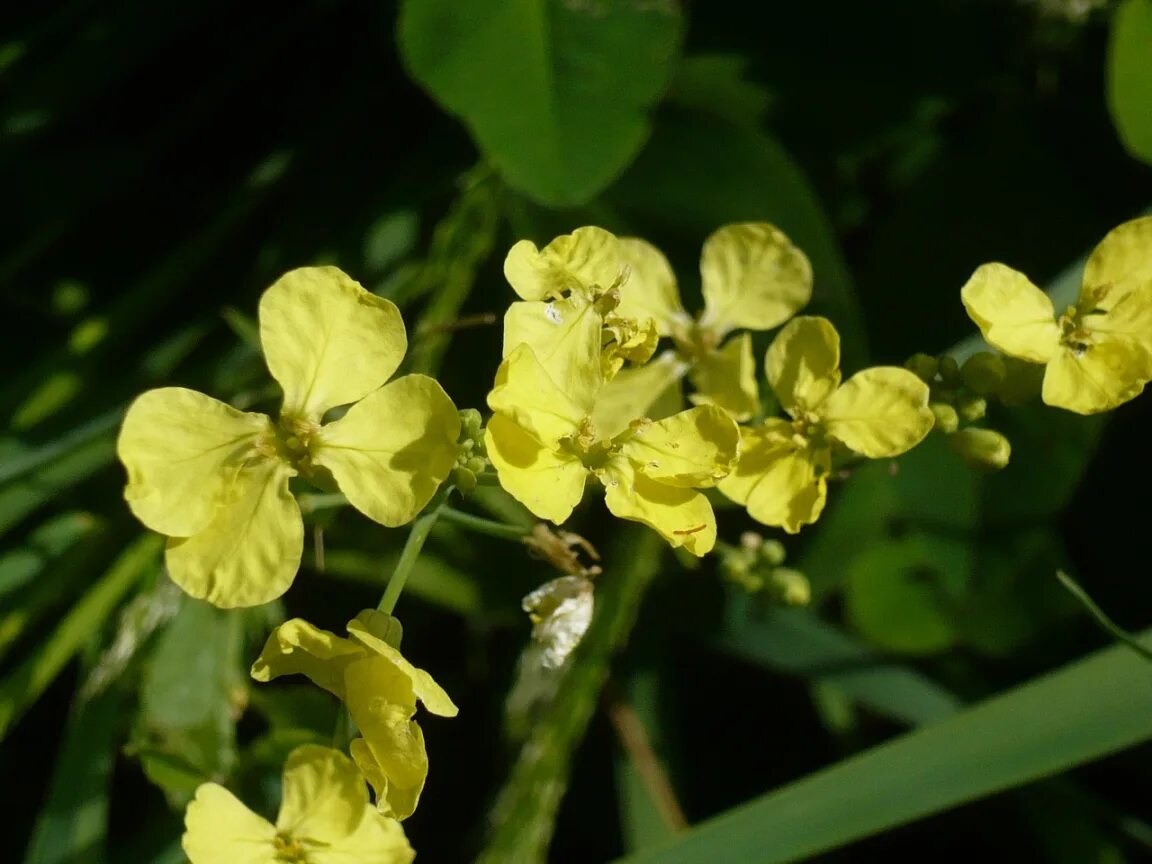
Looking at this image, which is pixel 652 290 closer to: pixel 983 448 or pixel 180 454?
pixel 983 448

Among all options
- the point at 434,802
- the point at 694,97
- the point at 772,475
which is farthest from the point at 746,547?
the point at 434,802

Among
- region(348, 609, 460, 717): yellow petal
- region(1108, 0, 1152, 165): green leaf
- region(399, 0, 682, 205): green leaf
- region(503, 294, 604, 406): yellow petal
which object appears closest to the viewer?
region(348, 609, 460, 717): yellow petal

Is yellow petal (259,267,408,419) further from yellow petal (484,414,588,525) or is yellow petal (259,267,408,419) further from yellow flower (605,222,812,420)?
yellow flower (605,222,812,420)

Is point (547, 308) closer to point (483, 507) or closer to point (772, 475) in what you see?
point (772, 475)

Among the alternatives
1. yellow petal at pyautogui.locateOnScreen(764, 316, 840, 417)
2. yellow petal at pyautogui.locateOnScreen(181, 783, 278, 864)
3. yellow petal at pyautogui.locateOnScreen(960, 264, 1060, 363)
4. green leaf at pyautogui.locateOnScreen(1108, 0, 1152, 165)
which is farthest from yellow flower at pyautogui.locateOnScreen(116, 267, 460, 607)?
green leaf at pyautogui.locateOnScreen(1108, 0, 1152, 165)

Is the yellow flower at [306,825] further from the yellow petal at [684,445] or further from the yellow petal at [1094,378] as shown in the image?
the yellow petal at [1094,378]

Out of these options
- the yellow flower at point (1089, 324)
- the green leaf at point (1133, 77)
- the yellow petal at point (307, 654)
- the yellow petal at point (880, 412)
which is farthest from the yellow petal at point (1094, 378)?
the yellow petal at point (307, 654)
